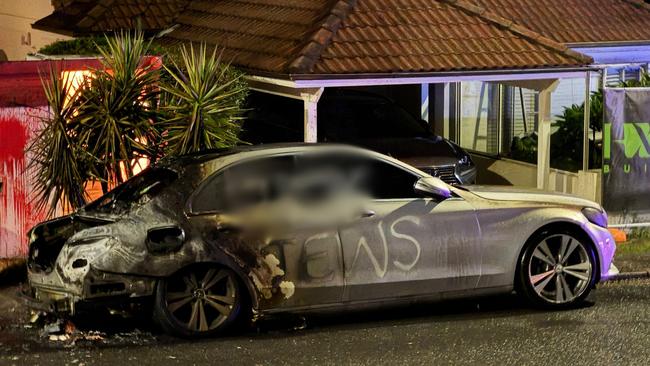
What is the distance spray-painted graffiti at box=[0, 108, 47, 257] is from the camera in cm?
1240

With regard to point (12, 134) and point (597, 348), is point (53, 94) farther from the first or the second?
point (597, 348)

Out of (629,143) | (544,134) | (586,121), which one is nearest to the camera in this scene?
(629,143)

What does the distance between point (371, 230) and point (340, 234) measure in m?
0.26

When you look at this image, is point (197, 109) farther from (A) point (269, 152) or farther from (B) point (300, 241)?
(B) point (300, 241)

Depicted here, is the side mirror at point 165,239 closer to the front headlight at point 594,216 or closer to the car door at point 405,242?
the car door at point 405,242

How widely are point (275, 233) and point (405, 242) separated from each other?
1076 millimetres

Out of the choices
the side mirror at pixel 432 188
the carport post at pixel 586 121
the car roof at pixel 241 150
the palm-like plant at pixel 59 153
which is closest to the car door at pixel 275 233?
the car roof at pixel 241 150

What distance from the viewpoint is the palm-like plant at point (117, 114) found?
12039mm

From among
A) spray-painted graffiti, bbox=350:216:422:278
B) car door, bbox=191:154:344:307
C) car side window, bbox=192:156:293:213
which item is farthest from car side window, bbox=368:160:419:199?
car side window, bbox=192:156:293:213

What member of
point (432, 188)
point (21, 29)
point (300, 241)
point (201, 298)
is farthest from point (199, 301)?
point (21, 29)

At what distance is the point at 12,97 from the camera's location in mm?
12430

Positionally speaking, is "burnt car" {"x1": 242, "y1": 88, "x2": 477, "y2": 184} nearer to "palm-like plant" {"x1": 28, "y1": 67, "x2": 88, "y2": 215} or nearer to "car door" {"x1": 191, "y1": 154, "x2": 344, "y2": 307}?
"palm-like plant" {"x1": 28, "y1": 67, "x2": 88, "y2": 215}

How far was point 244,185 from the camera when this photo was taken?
9531 mm

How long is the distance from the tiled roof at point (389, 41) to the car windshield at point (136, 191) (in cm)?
381
